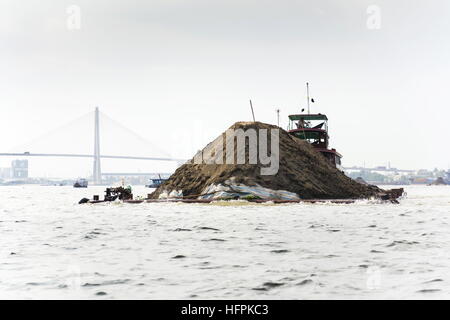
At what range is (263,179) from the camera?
163ft

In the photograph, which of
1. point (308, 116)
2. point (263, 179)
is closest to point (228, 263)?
point (263, 179)

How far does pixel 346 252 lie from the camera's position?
49.1 feet

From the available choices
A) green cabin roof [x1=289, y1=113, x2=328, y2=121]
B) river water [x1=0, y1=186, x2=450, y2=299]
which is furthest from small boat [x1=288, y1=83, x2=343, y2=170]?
river water [x1=0, y1=186, x2=450, y2=299]

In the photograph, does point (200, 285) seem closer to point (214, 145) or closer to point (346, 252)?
point (346, 252)

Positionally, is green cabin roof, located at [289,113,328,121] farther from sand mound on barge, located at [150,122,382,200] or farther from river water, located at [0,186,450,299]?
river water, located at [0,186,450,299]

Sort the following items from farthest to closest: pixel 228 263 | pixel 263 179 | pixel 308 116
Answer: pixel 308 116, pixel 263 179, pixel 228 263

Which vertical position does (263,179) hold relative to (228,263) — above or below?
above

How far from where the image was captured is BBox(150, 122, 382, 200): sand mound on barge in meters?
48.8

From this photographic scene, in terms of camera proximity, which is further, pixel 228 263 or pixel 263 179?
pixel 263 179

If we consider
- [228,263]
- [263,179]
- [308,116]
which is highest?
[308,116]

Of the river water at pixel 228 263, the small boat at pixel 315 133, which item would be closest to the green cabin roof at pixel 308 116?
the small boat at pixel 315 133

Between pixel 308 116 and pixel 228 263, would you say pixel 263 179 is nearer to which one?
pixel 308 116
